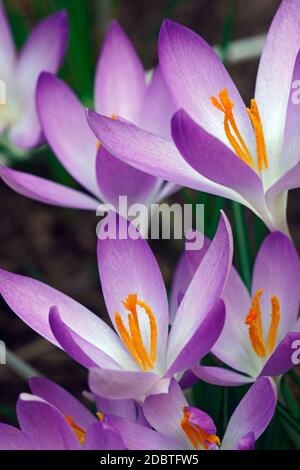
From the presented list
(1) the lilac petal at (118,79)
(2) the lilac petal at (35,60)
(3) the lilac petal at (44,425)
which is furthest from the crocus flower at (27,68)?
(3) the lilac petal at (44,425)

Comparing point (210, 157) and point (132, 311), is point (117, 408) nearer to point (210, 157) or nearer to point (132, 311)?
point (132, 311)

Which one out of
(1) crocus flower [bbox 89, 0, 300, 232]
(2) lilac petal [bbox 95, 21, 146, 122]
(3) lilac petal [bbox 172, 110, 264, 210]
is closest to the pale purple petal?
(1) crocus flower [bbox 89, 0, 300, 232]

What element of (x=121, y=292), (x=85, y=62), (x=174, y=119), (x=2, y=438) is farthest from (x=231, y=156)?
(x=85, y=62)

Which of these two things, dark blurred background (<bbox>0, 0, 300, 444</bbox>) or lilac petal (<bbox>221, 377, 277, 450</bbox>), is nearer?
lilac petal (<bbox>221, 377, 277, 450</bbox>)

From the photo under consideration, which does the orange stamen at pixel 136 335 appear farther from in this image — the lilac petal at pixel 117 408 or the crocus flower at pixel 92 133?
the crocus flower at pixel 92 133

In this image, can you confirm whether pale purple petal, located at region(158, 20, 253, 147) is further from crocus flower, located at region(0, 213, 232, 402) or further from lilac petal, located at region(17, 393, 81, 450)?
lilac petal, located at region(17, 393, 81, 450)
